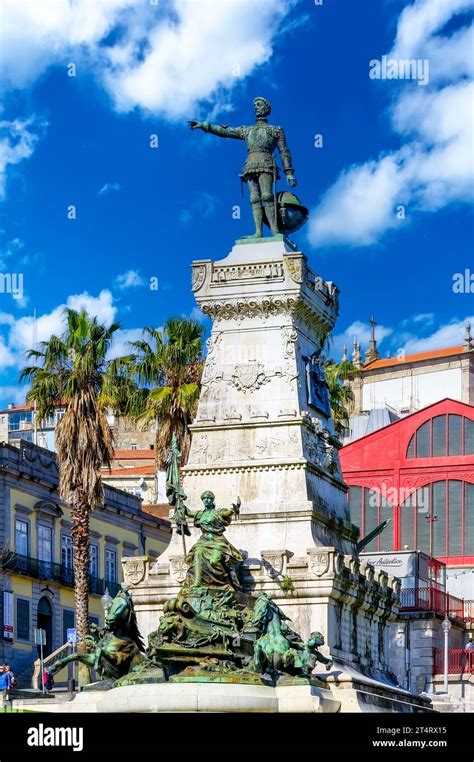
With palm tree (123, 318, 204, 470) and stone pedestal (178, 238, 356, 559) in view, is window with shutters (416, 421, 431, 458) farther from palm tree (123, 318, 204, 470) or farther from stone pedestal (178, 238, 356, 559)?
stone pedestal (178, 238, 356, 559)

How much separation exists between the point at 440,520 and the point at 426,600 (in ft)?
33.5

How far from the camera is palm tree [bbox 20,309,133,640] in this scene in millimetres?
45562

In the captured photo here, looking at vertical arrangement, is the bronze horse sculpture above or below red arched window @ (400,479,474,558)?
below

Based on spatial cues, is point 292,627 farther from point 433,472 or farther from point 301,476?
point 433,472

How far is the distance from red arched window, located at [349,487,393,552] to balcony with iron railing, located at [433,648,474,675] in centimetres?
1006

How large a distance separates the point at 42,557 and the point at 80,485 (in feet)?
59.4

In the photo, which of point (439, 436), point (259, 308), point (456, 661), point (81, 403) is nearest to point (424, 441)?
point (439, 436)

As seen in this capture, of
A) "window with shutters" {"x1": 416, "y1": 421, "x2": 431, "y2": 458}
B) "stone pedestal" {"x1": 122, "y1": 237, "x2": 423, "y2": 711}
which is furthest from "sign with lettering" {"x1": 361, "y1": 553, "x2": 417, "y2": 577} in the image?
"stone pedestal" {"x1": 122, "y1": 237, "x2": 423, "y2": 711}

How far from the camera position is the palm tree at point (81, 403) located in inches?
1794

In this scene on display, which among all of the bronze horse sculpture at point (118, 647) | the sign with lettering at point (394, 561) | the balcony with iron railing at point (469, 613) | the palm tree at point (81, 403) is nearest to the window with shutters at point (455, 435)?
the balcony with iron railing at point (469, 613)

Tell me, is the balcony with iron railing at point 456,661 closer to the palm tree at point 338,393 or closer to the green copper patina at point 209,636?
the palm tree at point 338,393

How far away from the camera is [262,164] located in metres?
37.4
